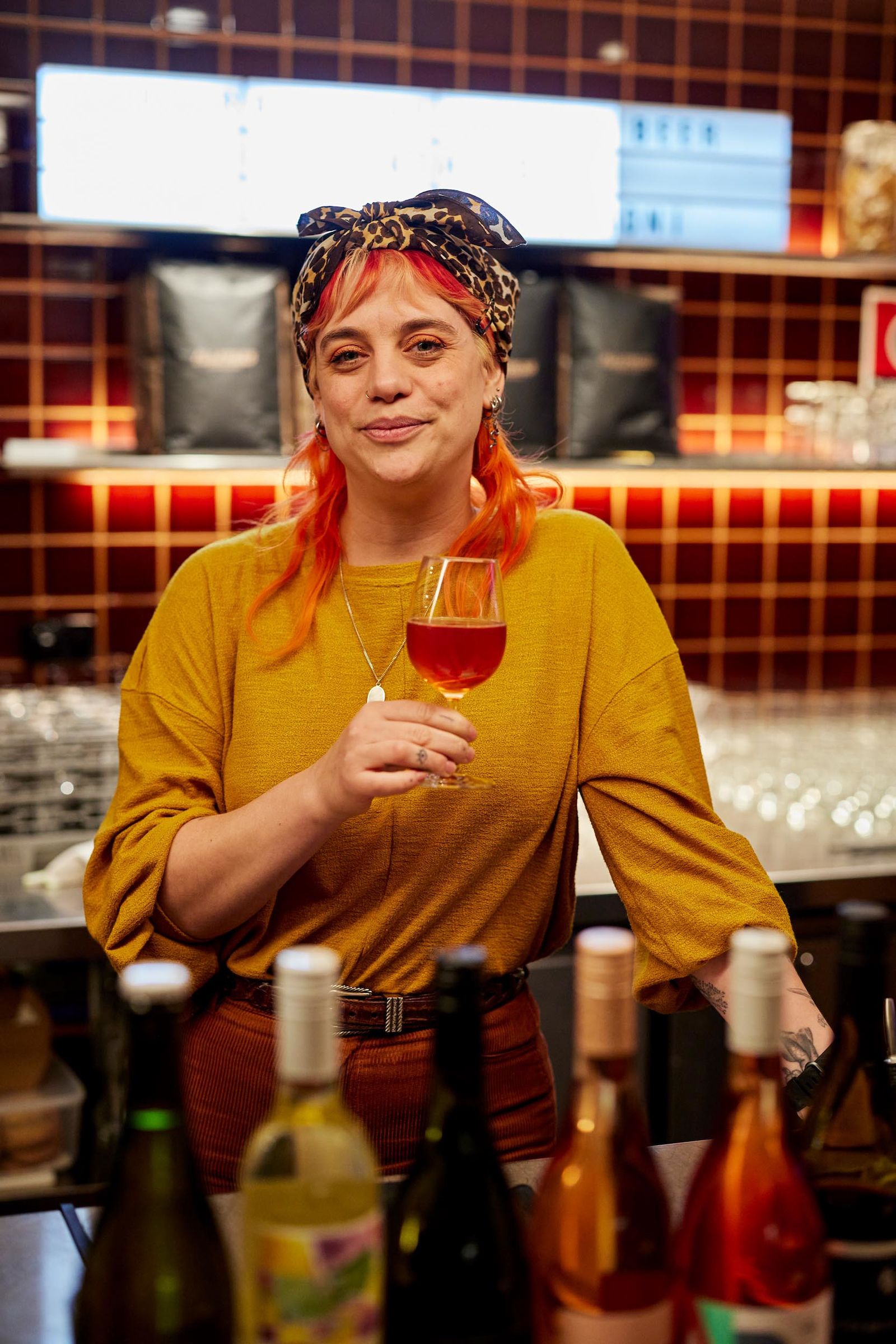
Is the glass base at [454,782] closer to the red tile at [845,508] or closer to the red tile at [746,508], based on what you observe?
the red tile at [746,508]

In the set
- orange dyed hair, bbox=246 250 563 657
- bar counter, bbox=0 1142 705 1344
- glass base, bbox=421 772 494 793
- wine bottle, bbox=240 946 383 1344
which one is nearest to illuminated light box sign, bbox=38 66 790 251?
orange dyed hair, bbox=246 250 563 657

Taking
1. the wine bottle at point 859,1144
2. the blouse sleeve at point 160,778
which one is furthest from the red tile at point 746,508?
the wine bottle at point 859,1144

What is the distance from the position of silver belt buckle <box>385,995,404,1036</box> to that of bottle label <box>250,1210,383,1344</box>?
0.82 meters

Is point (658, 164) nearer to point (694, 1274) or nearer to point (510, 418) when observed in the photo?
point (510, 418)

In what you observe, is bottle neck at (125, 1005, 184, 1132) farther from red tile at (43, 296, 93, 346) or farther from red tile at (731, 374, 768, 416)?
red tile at (731, 374, 768, 416)

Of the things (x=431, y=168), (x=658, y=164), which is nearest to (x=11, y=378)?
(x=431, y=168)

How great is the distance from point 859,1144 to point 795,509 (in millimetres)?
3094

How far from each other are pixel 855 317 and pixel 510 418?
1.16 metres

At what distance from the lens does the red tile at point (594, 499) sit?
3561mm

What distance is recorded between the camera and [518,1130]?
150 cm

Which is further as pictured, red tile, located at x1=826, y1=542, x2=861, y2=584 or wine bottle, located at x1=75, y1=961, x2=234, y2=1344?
red tile, located at x1=826, y1=542, x2=861, y2=584

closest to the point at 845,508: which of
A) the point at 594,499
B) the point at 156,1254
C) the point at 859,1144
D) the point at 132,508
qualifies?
the point at 594,499

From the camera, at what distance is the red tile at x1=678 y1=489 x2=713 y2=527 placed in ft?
12.0

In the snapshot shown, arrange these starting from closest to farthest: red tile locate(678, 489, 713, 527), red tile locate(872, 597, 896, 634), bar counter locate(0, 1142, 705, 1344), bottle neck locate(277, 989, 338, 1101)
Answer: bottle neck locate(277, 989, 338, 1101), bar counter locate(0, 1142, 705, 1344), red tile locate(678, 489, 713, 527), red tile locate(872, 597, 896, 634)
